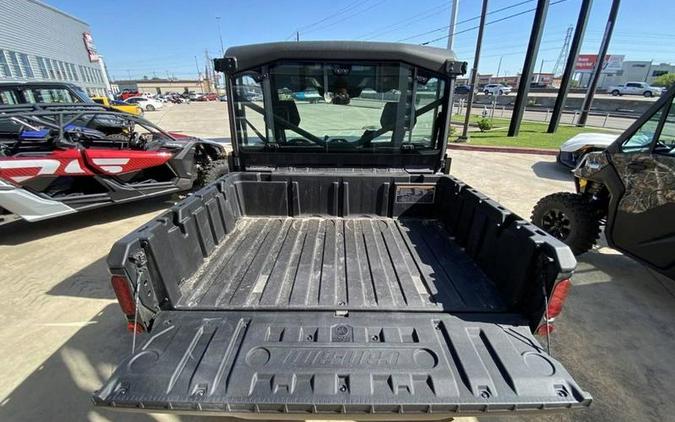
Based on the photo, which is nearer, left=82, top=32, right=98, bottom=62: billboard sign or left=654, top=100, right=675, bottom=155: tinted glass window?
left=654, top=100, right=675, bottom=155: tinted glass window

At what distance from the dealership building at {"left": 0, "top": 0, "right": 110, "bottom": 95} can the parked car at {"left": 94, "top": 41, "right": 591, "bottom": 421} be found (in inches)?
1326

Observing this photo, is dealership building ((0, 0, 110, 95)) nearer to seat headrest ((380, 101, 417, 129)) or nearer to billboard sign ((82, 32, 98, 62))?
billboard sign ((82, 32, 98, 62))

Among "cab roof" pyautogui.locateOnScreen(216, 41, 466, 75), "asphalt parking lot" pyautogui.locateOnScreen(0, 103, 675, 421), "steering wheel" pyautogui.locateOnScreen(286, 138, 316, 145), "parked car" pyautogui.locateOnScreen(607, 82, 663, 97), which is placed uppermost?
"parked car" pyautogui.locateOnScreen(607, 82, 663, 97)

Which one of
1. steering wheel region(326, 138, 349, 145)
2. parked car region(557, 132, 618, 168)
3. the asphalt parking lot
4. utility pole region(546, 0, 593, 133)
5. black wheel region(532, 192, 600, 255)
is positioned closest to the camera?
the asphalt parking lot

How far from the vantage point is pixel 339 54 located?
9.71 ft

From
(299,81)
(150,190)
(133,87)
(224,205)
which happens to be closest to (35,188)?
(150,190)

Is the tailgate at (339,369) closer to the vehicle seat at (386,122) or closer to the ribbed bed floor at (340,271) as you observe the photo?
the ribbed bed floor at (340,271)

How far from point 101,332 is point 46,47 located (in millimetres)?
46807

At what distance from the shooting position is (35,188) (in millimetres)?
4172

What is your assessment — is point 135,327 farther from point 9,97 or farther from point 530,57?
point 530,57

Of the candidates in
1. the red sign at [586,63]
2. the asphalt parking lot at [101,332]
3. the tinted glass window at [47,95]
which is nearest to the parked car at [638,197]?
the asphalt parking lot at [101,332]

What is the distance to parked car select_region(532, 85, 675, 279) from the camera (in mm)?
3006

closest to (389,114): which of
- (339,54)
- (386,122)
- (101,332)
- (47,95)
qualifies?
(386,122)

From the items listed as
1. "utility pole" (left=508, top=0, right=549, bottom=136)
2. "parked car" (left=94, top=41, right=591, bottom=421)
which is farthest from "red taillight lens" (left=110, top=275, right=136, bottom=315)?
"utility pole" (left=508, top=0, right=549, bottom=136)
